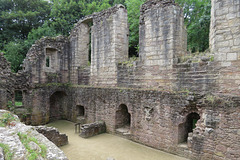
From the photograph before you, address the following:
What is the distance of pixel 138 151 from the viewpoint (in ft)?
24.4

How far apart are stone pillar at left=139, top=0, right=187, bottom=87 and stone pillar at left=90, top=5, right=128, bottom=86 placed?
1.72 meters

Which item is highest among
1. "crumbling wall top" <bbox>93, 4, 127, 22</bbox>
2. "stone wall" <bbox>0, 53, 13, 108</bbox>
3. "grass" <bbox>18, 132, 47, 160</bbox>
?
"crumbling wall top" <bbox>93, 4, 127, 22</bbox>

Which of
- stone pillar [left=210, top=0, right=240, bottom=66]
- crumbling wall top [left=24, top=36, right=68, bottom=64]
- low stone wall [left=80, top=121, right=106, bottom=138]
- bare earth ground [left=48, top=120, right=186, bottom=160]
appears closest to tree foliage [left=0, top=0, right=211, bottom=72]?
crumbling wall top [left=24, top=36, right=68, bottom=64]

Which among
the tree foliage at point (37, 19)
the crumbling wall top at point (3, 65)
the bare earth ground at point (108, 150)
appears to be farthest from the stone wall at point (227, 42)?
the crumbling wall top at point (3, 65)

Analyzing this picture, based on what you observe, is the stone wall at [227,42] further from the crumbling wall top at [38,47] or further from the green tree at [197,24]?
the crumbling wall top at [38,47]

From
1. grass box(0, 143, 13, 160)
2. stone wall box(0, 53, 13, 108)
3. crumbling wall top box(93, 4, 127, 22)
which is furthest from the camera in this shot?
stone wall box(0, 53, 13, 108)

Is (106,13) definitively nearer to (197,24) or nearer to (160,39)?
(160,39)

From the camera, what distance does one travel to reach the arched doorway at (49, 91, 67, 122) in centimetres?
1328

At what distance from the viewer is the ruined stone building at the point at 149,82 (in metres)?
5.79

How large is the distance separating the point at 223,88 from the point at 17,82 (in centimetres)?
1141

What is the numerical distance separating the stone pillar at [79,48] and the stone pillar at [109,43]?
236 cm

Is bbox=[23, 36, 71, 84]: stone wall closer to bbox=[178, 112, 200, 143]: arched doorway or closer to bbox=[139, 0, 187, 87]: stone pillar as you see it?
bbox=[139, 0, 187, 87]: stone pillar

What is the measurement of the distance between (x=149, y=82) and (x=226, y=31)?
A: 3.60m

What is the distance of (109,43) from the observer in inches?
397
